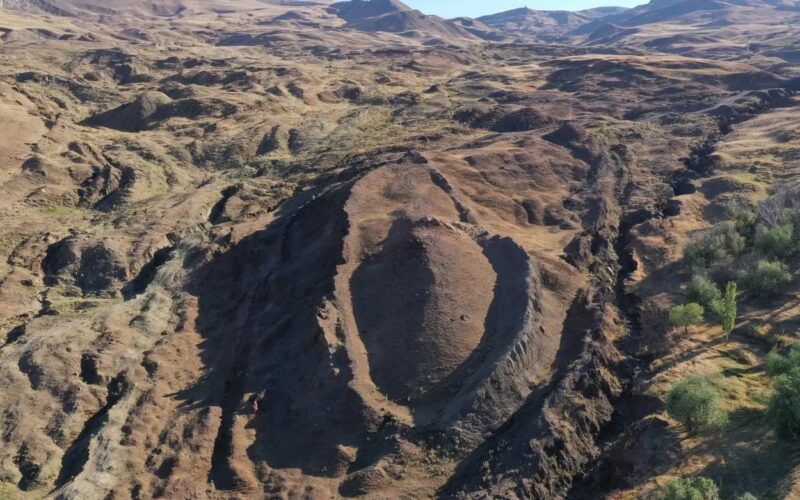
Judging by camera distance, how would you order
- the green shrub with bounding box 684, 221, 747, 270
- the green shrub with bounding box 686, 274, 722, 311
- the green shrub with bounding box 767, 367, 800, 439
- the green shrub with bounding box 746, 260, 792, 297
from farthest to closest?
1. the green shrub with bounding box 684, 221, 747, 270
2. the green shrub with bounding box 746, 260, 792, 297
3. the green shrub with bounding box 686, 274, 722, 311
4. the green shrub with bounding box 767, 367, 800, 439

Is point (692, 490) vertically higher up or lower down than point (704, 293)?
lower down

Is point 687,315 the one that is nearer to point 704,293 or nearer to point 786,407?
point 704,293

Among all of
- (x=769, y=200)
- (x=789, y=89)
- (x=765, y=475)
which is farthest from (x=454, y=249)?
(x=789, y=89)

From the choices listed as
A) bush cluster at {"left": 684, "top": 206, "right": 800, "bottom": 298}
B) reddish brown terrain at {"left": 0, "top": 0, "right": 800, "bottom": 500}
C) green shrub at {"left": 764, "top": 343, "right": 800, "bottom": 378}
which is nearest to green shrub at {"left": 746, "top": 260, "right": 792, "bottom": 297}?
bush cluster at {"left": 684, "top": 206, "right": 800, "bottom": 298}

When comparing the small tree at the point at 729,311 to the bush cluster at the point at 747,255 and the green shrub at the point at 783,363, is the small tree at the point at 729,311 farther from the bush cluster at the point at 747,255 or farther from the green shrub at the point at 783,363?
the green shrub at the point at 783,363

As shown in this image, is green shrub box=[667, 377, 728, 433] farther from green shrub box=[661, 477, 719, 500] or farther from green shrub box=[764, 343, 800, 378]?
green shrub box=[661, 477, 719, 500]

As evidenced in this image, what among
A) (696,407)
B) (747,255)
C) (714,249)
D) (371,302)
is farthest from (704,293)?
(371,302)
